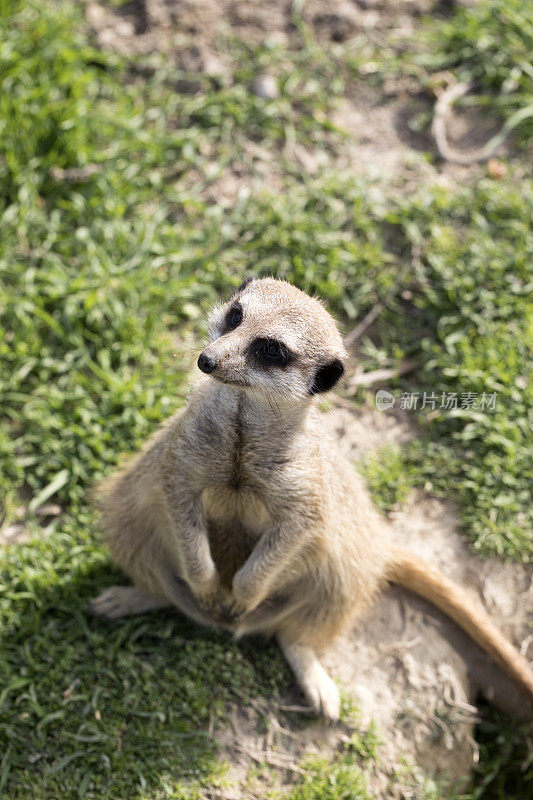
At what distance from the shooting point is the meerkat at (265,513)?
8.96 feet

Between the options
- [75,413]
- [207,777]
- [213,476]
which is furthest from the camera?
[75,413]

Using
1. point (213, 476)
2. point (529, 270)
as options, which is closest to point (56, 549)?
point (213, 476)

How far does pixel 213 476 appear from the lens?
9.57 ft

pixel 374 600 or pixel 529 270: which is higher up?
pixel 529 270

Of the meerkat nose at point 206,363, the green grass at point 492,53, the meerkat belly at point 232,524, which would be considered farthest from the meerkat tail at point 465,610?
the green grass at point 492,53

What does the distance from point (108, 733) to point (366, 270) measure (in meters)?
2.68

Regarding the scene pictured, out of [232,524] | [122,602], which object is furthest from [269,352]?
[122,602]

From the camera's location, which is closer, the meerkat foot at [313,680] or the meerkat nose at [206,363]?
the meerkat nose at [206,363]

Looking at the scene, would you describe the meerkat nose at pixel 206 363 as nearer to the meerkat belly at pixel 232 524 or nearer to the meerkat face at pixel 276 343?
the meerkat face at pixel 276 343

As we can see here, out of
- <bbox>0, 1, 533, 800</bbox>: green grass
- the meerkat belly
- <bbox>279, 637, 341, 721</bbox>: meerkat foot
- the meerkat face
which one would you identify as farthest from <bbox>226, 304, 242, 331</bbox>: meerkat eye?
<bbox>279, 637, 341, 721</bbox>: meerkat foot

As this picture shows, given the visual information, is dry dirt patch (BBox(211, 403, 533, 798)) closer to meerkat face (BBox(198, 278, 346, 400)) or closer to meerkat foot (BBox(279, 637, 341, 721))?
meerkat foot (BBox(279, 637, 341, 721))

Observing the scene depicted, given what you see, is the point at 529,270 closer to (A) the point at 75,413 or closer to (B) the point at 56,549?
(A) the point at 75,413

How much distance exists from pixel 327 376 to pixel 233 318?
0.36 metres

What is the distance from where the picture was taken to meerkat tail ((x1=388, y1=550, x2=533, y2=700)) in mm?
3553
